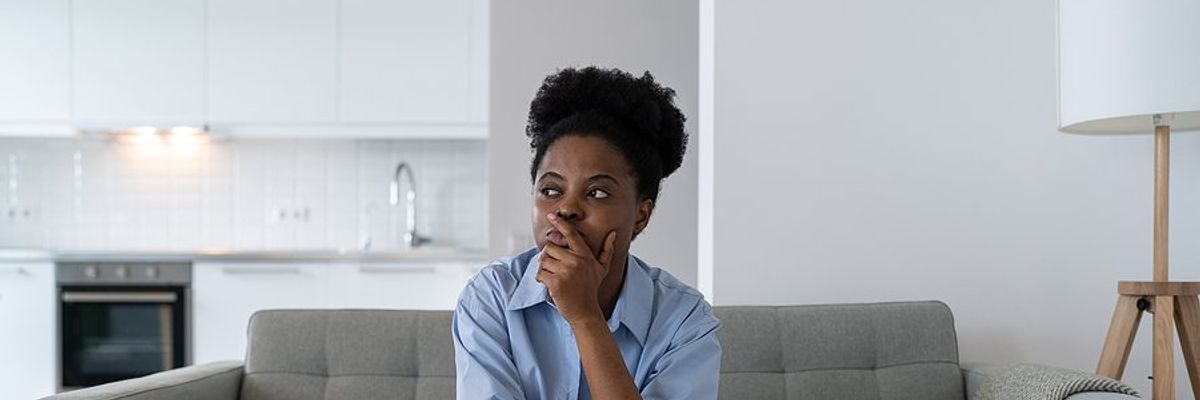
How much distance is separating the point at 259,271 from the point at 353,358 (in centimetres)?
249

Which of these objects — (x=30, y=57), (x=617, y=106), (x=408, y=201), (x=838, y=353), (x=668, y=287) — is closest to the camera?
(x=617, y=106)

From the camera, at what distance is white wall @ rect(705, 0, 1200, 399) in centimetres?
281

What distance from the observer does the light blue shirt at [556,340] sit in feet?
5.16

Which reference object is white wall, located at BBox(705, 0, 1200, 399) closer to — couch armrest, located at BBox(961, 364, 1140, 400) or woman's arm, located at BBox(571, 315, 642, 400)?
couch armrest, located at BBox(961, 364, 1140, 400)

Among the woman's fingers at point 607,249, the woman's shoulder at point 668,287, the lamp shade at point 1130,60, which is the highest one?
the lamp shade at point 1130,60

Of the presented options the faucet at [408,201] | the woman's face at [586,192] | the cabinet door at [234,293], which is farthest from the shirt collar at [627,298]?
the faucet at [408,201]

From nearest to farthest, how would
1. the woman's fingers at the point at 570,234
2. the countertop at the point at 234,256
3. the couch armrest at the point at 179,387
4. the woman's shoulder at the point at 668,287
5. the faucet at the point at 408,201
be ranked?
the woman's fingers at the point at 570,234, the woman's shoulder at the point at 668,287, the couch armrest at the point at 179,387, the countertop at the point at 234,256, the faucet at the point at 408,201

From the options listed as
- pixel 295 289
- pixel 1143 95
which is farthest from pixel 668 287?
pixel 295 289

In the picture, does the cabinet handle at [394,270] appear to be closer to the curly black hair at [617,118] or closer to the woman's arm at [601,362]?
the curly black hair at [617,118]

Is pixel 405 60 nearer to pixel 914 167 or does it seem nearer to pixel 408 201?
pixel 408 201

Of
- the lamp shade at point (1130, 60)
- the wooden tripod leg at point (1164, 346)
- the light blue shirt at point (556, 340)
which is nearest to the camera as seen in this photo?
the light blue shirt at point (556, 340)

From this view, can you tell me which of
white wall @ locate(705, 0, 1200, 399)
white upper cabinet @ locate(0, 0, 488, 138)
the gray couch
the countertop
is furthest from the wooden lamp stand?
white upper cabinet @ locate(0, 0, 488, 138)

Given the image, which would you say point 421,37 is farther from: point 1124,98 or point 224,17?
point 1124,98

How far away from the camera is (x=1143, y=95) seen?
220cm
